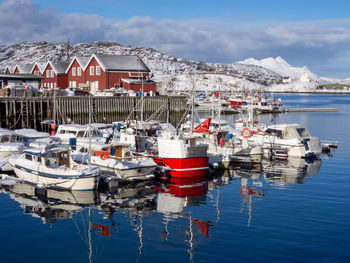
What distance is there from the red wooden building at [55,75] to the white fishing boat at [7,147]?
46.7 metres

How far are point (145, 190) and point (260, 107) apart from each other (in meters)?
65.6

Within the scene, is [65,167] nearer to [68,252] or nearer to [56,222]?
[56,222]

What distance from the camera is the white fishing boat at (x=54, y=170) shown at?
22453 millimetres

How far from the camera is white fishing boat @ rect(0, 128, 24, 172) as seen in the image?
26.9 m

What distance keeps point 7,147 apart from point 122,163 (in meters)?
9.17

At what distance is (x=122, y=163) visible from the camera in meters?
24.8

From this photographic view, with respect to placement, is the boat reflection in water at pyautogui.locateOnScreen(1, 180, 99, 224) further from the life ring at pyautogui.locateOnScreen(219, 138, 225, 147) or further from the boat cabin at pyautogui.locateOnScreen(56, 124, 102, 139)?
the life ring at pyautogui.locateOnScreen(219, 138, 225, 147)

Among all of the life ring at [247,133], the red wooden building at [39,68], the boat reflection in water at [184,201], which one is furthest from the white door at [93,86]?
the boat reflection in water at [184,201]

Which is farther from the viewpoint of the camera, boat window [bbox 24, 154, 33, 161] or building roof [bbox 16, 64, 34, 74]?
building roof [bbox 16, 64, 34, 74]

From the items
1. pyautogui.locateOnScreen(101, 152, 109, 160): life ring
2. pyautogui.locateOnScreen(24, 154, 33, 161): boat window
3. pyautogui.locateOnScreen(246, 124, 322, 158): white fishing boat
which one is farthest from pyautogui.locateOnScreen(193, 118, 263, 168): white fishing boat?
pyautogui.locateOnScreen(24, 154, 33, 161): boat window

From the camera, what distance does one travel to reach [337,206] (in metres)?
20.9

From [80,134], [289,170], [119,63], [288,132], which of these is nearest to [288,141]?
[288,132]

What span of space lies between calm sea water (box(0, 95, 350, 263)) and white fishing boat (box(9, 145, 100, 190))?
1.98 feet

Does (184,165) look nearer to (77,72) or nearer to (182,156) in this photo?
(182,156)
